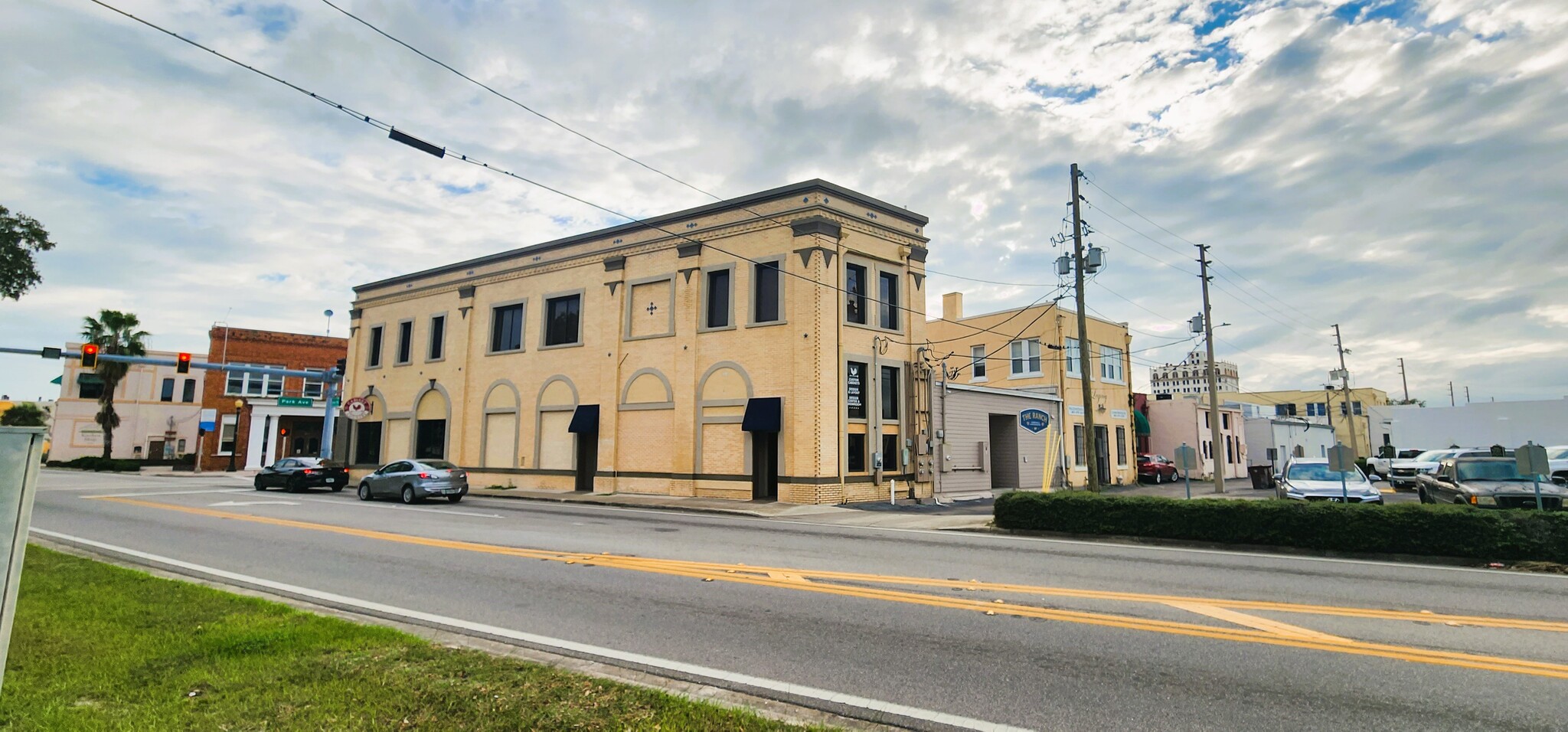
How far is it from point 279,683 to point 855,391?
20392 millimetres

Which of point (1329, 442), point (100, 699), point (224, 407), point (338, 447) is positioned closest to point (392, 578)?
point (100, 699)

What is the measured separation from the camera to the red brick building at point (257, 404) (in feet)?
160

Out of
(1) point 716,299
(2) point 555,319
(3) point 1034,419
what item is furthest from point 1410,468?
(2) point 555,319

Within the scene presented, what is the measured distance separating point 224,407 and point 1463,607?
6204 cm

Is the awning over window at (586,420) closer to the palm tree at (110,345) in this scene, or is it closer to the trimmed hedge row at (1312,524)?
the trimmed hedge row at (1312,524)

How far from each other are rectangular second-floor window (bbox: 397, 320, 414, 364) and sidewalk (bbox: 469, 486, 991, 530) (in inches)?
511

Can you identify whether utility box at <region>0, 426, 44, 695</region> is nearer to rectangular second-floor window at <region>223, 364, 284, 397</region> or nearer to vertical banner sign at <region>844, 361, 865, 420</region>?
vertical banner sign at <region>844, 361, 865, 420</region>

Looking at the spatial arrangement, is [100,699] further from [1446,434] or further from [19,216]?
[1446,434]

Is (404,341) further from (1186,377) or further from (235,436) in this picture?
(1186,377)

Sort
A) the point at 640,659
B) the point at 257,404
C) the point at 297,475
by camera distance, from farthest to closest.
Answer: the point at 257,404
the point at 297,475
the point at 640,659

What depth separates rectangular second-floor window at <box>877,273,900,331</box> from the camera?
26188mm

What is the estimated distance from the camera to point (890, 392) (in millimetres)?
25875

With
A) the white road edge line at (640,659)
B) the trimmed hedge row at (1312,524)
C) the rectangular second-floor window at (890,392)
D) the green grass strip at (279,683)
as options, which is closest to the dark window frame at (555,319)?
the rectangular second-floor window at (890,392)

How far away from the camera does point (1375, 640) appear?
6.82 m
